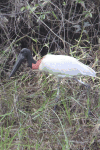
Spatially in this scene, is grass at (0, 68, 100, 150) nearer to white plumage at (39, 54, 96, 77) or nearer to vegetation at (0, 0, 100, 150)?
vegetation at (0, 0, 100, 150)

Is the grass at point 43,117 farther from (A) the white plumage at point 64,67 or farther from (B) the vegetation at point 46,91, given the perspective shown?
(A) the white plumage at point 64,67

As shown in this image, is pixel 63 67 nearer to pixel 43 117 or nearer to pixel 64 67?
pixel 64 67

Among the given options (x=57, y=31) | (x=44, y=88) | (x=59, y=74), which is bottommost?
(x=44, y=88)

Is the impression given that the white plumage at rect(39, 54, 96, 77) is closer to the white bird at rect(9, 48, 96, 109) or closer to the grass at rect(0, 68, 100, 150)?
the white bird at rect(9, 48, 96, 109)

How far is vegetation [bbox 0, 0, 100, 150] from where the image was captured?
1419mm

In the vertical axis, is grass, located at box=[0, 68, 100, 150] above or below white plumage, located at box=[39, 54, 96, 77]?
below

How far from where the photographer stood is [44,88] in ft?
6.35

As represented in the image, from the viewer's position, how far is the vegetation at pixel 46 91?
4.66ft

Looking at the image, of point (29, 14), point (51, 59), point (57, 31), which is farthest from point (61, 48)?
point (51, 59)

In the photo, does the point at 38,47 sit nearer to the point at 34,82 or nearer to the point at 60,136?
the point at 34,82

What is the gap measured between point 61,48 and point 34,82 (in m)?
0.57

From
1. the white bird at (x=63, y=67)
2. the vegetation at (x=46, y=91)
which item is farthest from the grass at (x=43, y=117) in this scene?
the white bird at (x=63, y=67)

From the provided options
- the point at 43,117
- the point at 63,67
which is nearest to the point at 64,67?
the point at 63,67

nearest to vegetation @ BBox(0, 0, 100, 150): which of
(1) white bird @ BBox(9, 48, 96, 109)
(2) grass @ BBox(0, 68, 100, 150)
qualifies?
(2) grass @ BBox(0, 68, 100, 150)
